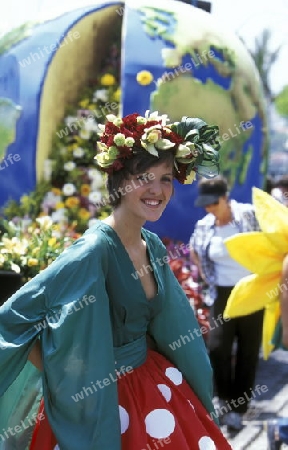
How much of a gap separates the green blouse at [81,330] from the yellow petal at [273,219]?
840mm

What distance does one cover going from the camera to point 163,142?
2727mm

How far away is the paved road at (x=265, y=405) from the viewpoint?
4629 millimetres

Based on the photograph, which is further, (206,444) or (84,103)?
(84,103)

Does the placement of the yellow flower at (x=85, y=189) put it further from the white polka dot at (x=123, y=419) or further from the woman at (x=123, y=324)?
the white polka dot at (x=123, y=419)

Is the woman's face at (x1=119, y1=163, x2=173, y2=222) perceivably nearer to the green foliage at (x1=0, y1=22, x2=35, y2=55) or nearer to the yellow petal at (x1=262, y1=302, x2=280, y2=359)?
the yellow petal at (x1=262, y1=302, x2=280, y2=359)

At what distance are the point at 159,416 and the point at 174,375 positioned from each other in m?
0.25

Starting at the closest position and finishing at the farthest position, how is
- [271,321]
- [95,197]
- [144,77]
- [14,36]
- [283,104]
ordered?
[271,321]
[144,77]
[95,197]
[14,36]
[283,104]

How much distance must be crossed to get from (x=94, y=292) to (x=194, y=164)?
2.19 feet

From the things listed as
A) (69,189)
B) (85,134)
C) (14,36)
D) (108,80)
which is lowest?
(69,189)

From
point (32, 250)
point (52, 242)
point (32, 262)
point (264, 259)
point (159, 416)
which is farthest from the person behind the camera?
point (52, 242)

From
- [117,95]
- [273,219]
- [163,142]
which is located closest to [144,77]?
[117,95]

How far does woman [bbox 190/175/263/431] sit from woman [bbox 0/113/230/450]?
1932 millimetres

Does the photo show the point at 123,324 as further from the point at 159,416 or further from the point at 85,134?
the point at 85,134

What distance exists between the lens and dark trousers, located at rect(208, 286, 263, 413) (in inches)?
195
